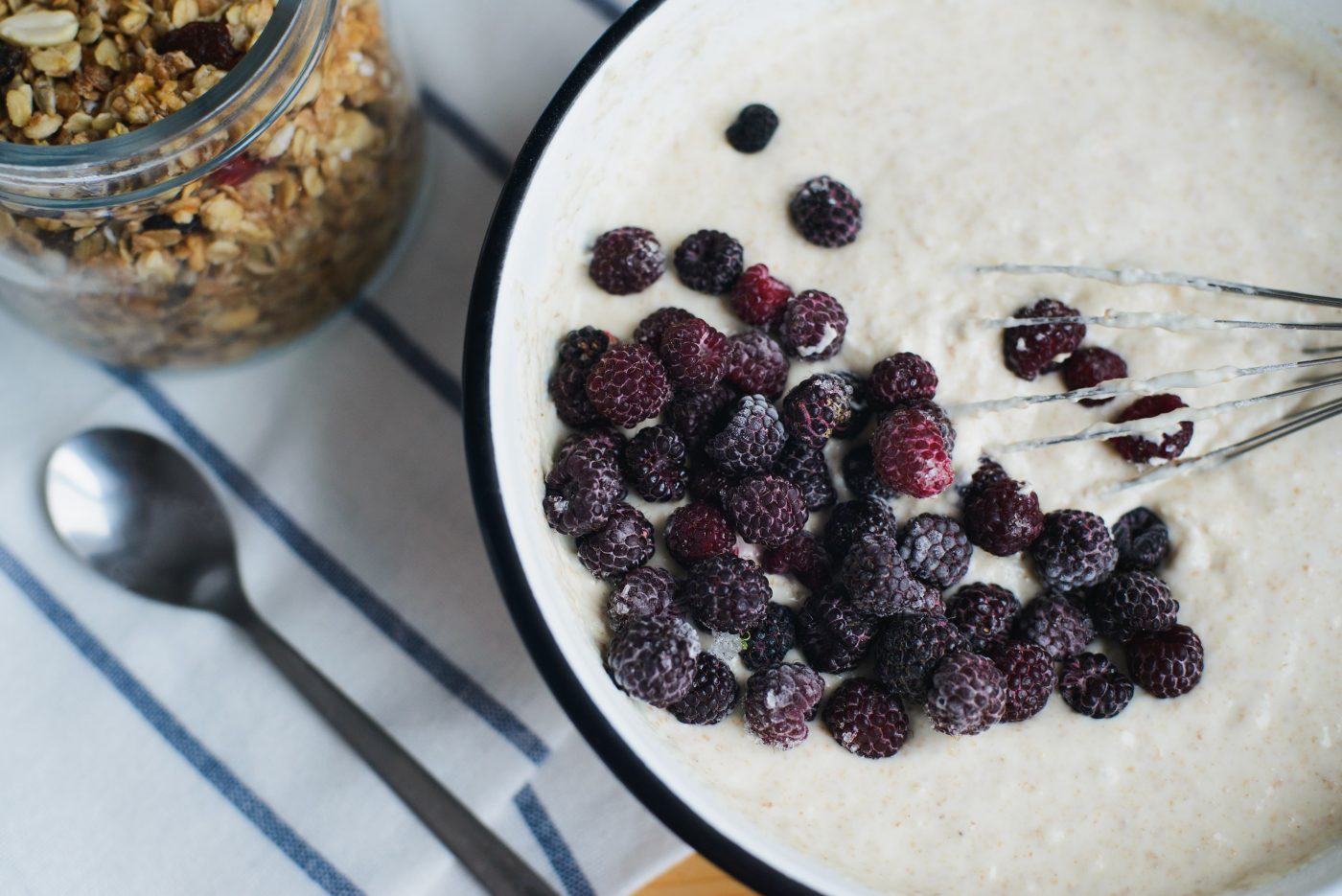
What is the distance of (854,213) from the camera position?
1.15 metres

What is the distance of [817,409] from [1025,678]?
310 mm

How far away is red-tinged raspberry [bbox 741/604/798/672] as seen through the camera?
105cm

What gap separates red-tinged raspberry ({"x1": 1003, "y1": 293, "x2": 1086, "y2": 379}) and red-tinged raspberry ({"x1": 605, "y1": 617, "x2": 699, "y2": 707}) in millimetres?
429

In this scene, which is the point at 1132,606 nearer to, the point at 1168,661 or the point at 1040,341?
the point at 1168,661

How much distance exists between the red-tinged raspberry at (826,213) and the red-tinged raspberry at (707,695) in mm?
435

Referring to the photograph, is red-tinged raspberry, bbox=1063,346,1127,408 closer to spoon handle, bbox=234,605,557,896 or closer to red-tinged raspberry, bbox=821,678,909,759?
red-tinged raspberry, bbox=821,678,909,759

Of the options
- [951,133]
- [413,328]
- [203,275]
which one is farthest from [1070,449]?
[203,275]

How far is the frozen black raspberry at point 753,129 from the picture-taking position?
1.17 metres

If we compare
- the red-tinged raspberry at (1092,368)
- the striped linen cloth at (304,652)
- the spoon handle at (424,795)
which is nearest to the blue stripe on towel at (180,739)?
the striped linen cloth at (304,652)

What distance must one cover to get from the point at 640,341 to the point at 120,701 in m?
0.70

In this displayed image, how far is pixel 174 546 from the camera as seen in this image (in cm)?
125

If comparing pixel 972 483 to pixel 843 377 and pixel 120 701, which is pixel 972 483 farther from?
pixel 120 701

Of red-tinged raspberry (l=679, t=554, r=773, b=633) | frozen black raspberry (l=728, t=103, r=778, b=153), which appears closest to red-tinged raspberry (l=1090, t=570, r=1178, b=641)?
red-tinged raspberry (l=679, t=554, r=773, b=633)

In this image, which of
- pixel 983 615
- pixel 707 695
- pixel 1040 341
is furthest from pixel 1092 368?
pixel 707 695
